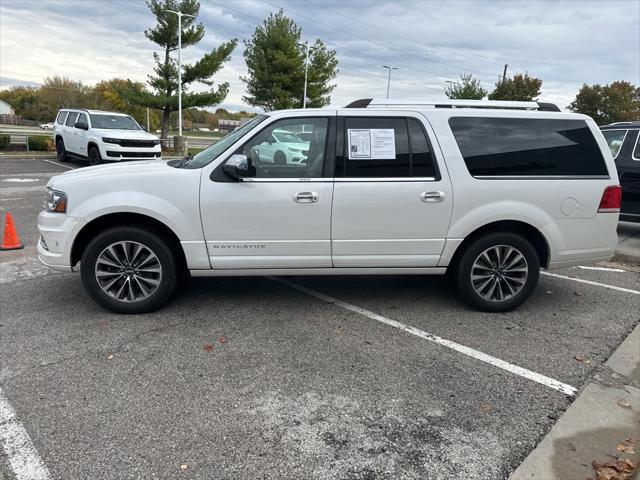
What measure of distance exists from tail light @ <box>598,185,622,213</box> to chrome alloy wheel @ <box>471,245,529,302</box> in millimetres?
886

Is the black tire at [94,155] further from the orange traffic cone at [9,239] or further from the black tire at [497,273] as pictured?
the black tire at [497,273]

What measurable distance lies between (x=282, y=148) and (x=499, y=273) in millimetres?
2380

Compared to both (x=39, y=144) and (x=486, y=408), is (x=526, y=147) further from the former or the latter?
(x=39, y=144)

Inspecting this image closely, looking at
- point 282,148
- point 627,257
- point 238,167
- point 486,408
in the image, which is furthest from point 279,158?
point 627,257

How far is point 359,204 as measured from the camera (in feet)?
14.2

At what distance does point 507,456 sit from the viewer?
269 centimetres

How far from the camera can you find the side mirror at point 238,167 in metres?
4.12

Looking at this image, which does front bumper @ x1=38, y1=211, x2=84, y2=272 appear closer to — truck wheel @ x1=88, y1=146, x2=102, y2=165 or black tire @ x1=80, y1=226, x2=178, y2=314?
black tire @ x1=80, y1=226, x2=178, y2=314

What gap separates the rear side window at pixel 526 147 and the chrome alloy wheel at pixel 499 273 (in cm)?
75

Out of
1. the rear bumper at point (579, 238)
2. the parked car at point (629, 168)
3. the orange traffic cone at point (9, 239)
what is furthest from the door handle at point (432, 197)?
the orange traffic cone at point (9, 239)

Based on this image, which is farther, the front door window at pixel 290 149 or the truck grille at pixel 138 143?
the truck grille at pixel 138 143


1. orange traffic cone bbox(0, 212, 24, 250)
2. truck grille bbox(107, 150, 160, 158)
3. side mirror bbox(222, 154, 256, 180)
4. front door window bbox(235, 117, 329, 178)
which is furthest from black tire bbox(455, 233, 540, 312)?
truck grille bbox(107, 150, 160, 158)

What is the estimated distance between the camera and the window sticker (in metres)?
4.35

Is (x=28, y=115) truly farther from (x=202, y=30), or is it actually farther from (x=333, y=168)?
(x=333, y=168)
